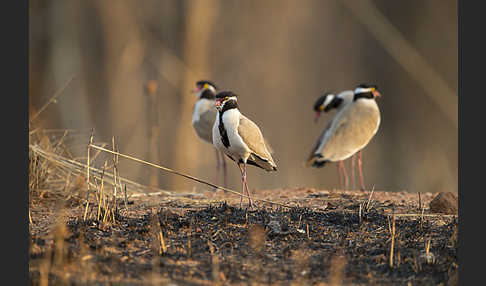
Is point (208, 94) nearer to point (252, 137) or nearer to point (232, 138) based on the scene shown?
point (252, 137)

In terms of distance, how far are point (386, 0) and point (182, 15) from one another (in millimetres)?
6446

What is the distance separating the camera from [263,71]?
53.8 ft

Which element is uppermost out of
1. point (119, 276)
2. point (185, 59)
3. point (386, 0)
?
point (386, 0)

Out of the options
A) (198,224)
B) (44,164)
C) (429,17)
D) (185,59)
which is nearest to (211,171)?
(185,59)

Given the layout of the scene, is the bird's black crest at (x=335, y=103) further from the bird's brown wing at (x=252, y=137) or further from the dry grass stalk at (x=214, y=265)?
the dry grass stalk at (x=214, y=265)

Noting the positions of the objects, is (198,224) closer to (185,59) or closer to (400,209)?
(400,209)

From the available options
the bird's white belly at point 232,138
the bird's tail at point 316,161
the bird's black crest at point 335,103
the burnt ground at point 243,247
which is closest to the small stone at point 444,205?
the burnt ground at point 243,247

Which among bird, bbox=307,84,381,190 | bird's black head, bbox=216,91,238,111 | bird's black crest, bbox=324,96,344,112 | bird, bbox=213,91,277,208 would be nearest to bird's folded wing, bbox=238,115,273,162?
bird, bbox=213,91,277,208

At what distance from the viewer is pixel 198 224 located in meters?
4.47

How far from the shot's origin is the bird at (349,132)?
749cm

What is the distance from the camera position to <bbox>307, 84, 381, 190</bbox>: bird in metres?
7.49

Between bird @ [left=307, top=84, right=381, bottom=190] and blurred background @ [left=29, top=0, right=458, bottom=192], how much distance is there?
462 centimetres

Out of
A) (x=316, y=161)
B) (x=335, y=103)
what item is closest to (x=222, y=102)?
(x=316, y=161)

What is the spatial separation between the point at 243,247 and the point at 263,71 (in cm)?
1260
